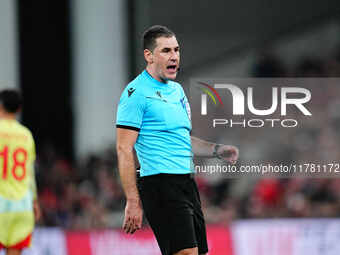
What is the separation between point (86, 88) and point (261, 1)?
2887mm

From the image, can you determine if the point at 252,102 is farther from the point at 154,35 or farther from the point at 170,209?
the point at 170,209

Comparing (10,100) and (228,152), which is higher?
(10,100)

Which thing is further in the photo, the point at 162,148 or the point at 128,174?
the point at 162,148

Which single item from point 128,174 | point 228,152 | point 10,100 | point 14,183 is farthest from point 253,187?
point 128,174

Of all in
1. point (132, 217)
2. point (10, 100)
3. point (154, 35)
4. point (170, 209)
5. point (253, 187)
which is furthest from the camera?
point (253, 187)

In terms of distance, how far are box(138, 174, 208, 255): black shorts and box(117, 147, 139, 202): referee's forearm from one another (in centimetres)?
22

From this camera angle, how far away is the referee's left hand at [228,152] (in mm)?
5777

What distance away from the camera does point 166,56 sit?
546cm

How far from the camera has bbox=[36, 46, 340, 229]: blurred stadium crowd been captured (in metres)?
9.98

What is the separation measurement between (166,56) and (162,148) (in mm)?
538

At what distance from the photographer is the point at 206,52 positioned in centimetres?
1357

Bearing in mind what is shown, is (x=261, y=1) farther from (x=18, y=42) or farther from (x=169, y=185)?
(x=169, y=185)

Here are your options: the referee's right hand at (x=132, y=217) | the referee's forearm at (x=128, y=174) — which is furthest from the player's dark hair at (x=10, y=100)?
the referee's right hand at (x=132, y=217)

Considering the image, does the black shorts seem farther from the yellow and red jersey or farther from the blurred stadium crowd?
the blurred stadium crowd
